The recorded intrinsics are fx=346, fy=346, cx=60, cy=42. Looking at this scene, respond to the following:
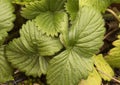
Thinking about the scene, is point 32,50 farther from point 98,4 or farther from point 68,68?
point 98,4

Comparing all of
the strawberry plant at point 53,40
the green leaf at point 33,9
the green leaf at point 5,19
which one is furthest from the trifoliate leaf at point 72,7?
the green leaf at point 5,19

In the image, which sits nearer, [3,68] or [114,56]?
[3,68]

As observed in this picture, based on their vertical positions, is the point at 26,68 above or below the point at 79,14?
below

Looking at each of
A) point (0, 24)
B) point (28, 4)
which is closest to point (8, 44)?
point (0, 24)

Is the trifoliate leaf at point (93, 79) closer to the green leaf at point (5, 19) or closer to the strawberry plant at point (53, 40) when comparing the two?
the strawberry plant at point (53, 40)

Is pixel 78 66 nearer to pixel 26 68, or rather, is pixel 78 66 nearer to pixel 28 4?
pixel 26 68

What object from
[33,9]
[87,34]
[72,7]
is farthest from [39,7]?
[87,34]

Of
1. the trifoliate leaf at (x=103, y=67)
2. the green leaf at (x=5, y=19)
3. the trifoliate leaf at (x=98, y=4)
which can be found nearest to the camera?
the green leaf at (x=5, y=19)
